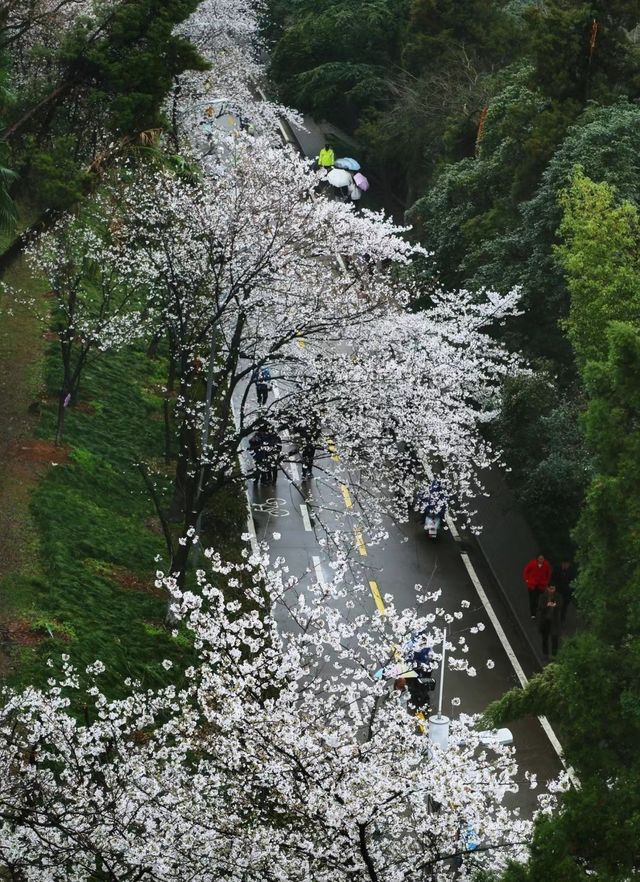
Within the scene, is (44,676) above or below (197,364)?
below

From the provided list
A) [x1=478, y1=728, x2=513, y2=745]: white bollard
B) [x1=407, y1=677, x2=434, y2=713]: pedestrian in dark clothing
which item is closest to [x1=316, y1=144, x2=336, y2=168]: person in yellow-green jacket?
[x1=407, y1=677, x2=434, y2=713]: pedestrian in dark clothing

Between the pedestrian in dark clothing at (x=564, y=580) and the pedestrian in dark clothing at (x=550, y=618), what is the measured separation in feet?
0.90

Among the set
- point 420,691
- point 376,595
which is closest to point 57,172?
point 376,595

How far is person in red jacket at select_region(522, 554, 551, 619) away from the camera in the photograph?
82.3 feet

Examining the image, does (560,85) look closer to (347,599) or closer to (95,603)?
(347,599)

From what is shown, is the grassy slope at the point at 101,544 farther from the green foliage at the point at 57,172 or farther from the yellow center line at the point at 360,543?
the green foliage at the point at 57,172

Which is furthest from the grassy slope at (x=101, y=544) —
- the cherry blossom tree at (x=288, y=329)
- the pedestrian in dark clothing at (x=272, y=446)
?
the pedestrian in dark clothing at (x=272, y=446)

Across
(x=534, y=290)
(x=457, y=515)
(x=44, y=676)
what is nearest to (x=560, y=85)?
(x=534, y=290)

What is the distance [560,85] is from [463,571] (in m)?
12.6

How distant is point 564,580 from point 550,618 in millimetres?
888

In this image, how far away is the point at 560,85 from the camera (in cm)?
3344

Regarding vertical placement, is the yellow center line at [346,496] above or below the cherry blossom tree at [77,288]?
below

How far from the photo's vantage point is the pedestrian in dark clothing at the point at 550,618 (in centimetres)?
2430

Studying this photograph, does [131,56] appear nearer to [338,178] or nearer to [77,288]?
[77,288]
